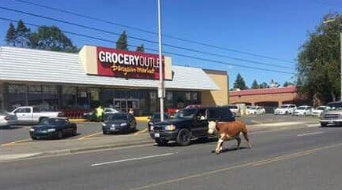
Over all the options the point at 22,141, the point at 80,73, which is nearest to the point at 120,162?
the point at 22,141

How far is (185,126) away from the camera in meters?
25.3

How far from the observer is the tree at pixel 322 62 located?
81.4 meters

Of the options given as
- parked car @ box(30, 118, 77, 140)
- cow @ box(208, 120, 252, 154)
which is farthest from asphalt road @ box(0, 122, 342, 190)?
parked car @ box(30, 118, 77, 140)

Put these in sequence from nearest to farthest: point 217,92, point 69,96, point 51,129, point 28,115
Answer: point 51,129 → point 28,115 → point 69,96 → point 217,92

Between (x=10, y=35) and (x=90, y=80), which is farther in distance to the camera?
(x=10, y=35)

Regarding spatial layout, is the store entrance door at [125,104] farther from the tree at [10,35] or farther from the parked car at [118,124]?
the tree at [10,35]

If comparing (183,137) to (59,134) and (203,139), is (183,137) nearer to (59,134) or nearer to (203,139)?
(203,139)

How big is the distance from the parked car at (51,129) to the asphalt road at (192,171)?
11127 millimetres

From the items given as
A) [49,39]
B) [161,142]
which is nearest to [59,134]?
[161,142]

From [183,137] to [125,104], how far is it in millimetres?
37442

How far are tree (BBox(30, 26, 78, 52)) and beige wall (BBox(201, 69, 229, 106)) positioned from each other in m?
65.2

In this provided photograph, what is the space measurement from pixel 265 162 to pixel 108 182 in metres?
5.00

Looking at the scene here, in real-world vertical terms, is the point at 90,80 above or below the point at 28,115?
above

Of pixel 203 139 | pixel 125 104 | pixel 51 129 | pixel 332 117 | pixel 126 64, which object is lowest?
pixel 203 139
